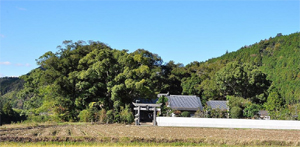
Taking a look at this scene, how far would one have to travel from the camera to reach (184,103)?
31.4 m

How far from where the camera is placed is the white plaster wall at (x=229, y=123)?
22.0m

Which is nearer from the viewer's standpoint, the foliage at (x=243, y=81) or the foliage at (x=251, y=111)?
the foliage at (x=251, y=111)

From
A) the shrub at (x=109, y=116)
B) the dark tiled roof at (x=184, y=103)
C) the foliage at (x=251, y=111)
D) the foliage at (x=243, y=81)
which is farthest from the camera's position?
the foliage at (x=243, y=81)

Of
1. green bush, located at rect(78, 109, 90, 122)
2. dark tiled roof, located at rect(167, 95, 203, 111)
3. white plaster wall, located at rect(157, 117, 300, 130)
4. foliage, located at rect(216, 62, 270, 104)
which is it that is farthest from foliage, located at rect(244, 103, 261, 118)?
green bush, located at rect(78, 109, 90, 122)

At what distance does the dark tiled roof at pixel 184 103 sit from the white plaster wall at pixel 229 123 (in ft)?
24.3

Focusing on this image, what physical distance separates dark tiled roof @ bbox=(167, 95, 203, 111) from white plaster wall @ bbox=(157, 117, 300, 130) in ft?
24.3

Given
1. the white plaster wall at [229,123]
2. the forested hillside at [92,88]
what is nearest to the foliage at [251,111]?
the forested hillside at [92,88]

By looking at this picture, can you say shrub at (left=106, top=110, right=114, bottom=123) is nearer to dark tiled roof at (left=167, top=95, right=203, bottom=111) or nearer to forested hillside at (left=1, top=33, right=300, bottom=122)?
forested hillside at (left=1, top=33, right=300, bottom=122)

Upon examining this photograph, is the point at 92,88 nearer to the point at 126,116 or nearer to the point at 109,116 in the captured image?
the point at 109,116

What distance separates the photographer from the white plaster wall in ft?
72.1

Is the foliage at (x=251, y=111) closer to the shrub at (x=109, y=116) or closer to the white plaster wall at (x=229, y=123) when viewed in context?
the white plaster wall at (x=229, y=123)

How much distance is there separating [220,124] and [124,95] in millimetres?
9088

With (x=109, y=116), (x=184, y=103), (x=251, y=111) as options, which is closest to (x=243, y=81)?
(x=184, y=103)

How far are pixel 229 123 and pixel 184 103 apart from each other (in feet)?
30.5
